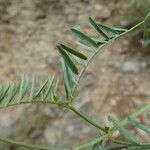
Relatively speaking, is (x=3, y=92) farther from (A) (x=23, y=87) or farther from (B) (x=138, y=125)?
(B) (x=138, y=125)

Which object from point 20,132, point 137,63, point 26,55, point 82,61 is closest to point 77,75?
point 82,61

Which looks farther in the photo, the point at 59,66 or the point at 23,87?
the point at 59,66

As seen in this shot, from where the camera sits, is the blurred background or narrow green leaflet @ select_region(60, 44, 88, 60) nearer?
narrow green leaflet @ select_region(60, 44, 88, 60)

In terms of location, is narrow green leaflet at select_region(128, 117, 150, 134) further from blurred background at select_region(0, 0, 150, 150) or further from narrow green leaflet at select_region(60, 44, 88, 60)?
blurred background at select_region(0, 0, 150, 150)

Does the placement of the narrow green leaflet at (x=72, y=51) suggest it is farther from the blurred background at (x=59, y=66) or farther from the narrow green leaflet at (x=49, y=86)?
the blurred background at (x=59, y=66)

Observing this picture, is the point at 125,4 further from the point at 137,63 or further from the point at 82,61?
the point at 82,61

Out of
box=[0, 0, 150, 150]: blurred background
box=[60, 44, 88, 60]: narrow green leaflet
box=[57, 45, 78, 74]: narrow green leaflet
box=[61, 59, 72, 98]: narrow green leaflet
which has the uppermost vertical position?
box=[0, 0, 150, 150]: blurred background

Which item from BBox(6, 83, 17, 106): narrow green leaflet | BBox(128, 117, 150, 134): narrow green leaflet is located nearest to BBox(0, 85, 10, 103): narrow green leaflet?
BBox(6, 83, 17, 106): narrow green leaflet

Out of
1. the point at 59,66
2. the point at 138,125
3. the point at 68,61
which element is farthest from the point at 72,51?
the point at 59,66
